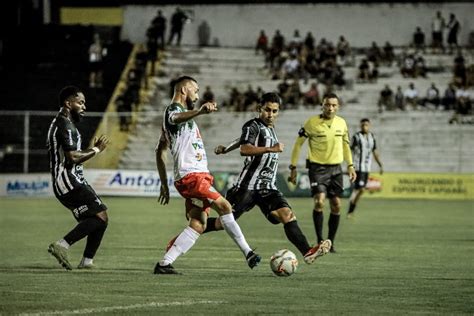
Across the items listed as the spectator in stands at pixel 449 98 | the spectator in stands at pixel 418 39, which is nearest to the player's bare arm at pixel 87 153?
the spectator in stands at pixel 449 98

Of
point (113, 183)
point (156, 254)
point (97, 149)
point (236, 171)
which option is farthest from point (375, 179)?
point (97, 149)

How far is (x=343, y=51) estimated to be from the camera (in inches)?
1932

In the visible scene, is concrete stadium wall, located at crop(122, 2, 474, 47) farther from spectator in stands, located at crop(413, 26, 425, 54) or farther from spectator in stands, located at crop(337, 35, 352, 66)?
spectator in stands, located at crop(337, 35, 352, 66)

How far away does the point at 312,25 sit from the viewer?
174ft

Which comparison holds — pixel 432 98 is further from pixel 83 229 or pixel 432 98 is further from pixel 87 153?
pixel 87 153

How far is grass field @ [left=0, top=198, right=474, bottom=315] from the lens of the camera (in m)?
10.6

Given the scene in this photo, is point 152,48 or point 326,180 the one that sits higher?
point 326,180

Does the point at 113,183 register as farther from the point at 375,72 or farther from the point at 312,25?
the point at 312,25

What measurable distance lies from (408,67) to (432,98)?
2938mm

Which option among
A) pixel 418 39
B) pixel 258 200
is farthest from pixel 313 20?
pixel 258 200

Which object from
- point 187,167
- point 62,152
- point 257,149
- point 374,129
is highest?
point 257,149

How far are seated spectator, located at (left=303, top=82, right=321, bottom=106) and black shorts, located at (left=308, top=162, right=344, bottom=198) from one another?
86.5 ft

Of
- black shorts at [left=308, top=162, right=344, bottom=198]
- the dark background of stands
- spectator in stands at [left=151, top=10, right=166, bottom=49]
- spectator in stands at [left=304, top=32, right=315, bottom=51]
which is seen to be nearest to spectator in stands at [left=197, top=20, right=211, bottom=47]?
spectator in stands at [left=151, top=10, right=166, bottom=49]

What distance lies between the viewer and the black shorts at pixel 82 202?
14.0 metres
